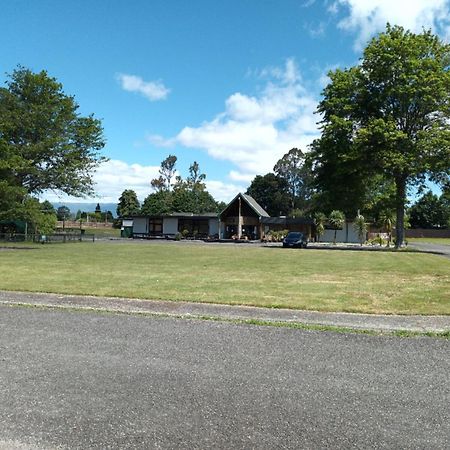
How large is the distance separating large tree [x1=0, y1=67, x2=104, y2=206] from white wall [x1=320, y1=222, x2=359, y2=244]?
114 ft

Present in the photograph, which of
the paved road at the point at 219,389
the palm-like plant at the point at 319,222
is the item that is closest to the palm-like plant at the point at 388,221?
the palm-like plant at the point at 319,222

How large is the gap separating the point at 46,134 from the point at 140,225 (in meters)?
27.1

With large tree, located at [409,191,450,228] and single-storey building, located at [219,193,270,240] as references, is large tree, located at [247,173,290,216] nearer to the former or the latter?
large tree, located at [409,191,450,228]

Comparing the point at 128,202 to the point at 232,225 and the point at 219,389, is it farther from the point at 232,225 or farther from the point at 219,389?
the point at 219,389

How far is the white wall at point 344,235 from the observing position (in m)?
64.3

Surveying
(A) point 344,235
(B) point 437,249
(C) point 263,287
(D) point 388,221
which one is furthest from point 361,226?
(C) point 263,287

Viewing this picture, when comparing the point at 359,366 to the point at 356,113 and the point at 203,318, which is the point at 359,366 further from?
the point at 356,113

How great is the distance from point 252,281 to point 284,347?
24.8 ft

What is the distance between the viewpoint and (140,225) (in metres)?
66.4

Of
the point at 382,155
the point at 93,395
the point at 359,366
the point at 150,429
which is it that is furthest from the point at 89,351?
the point at 382,155

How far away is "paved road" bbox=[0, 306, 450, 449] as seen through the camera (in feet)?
11.8

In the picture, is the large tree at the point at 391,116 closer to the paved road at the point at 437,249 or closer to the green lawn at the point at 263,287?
the paved road at the point at 437,249

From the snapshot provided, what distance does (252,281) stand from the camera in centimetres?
1370

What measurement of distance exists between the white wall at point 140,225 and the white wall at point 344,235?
25862mm
